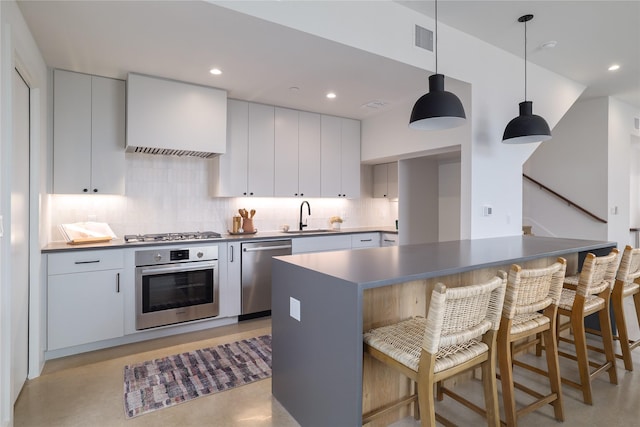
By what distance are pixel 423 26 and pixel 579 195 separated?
168 inches

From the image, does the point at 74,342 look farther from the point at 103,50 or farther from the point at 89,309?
the point at 103,50

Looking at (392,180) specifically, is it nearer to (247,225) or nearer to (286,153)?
(286,153)

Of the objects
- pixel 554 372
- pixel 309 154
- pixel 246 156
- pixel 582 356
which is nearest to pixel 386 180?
pixel 309 154

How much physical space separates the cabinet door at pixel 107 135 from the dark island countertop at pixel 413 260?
7.41ft

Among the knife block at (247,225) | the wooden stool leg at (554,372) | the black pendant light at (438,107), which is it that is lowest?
the wooden stool leg at (554,372)

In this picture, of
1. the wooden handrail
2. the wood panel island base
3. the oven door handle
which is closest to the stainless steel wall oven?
the oven door handle

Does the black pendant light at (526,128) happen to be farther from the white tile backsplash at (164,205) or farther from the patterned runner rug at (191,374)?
the patterned runner rug at (191,374)

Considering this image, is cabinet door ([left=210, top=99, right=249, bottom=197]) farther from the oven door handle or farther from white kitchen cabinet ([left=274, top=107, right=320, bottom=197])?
the oven door handle

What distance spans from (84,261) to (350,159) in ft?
11.2

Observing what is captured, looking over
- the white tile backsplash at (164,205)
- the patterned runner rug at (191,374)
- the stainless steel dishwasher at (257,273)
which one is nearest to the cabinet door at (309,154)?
the white tile backsplash at (164,205)

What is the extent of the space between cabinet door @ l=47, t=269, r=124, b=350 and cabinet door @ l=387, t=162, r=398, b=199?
3.58 metres

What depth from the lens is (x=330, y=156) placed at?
4863 mm

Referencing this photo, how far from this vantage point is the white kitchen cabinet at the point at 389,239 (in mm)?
4691

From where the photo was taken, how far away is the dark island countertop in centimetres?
170
